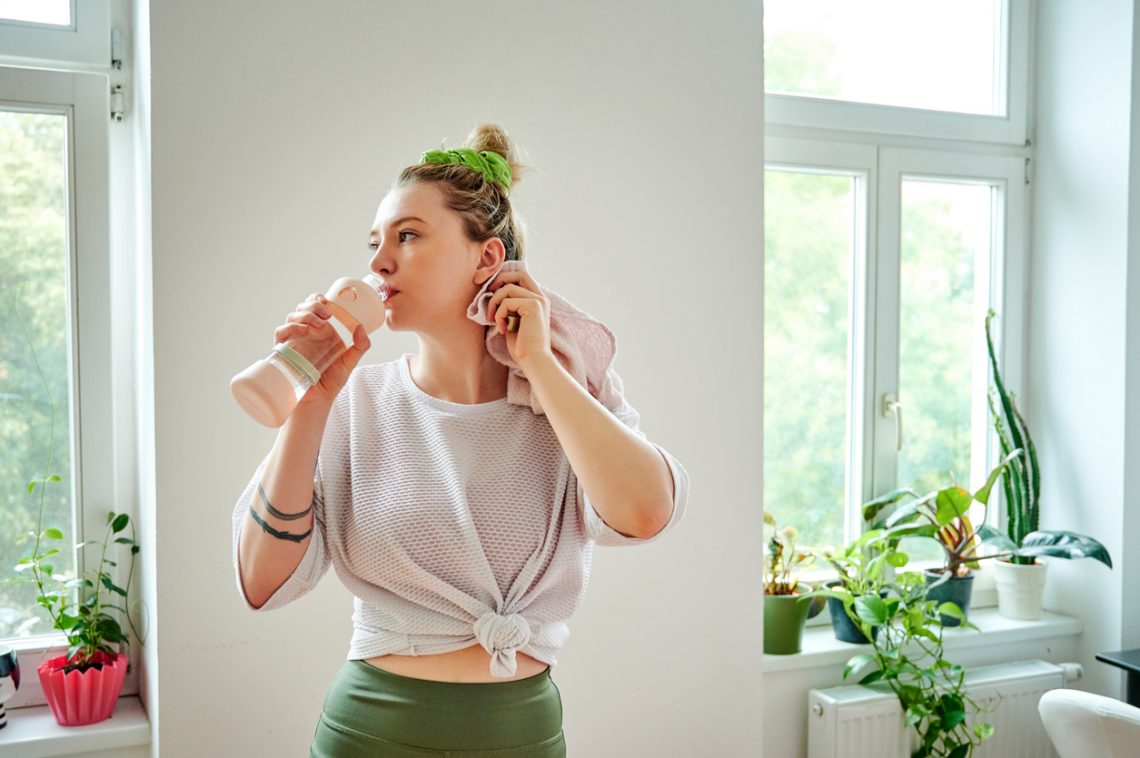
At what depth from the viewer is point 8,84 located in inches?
69.2

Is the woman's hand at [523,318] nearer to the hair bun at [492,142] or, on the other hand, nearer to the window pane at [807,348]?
the hair bun at [492,142]

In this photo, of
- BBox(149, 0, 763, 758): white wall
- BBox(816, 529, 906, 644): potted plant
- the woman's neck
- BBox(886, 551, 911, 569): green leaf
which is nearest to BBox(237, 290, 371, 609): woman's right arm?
the woman's neck

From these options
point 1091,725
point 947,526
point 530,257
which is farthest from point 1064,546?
point 530,257

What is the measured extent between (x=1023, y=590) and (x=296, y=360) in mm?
2138

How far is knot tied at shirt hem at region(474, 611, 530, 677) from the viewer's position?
1.18m

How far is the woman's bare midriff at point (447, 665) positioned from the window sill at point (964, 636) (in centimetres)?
120

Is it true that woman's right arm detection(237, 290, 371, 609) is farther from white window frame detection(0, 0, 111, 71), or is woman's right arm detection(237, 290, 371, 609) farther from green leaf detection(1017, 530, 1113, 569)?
green leaf detection(1017, 530, 1113, 569)

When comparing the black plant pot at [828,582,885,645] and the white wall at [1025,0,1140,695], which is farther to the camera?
the white wall at [1025,0,1140,695]

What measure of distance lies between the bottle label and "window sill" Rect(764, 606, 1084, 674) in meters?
1.50

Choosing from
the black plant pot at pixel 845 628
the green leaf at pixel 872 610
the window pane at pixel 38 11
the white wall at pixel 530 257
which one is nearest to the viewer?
the white wall at pixel 530 257

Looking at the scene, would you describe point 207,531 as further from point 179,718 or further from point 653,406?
point 653,406

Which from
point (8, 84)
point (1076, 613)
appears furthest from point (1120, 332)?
point (8, 84)

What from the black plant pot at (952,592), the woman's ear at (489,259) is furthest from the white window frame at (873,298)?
the woman's ear at (489,259)

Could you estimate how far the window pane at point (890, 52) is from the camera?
97.2 inches
